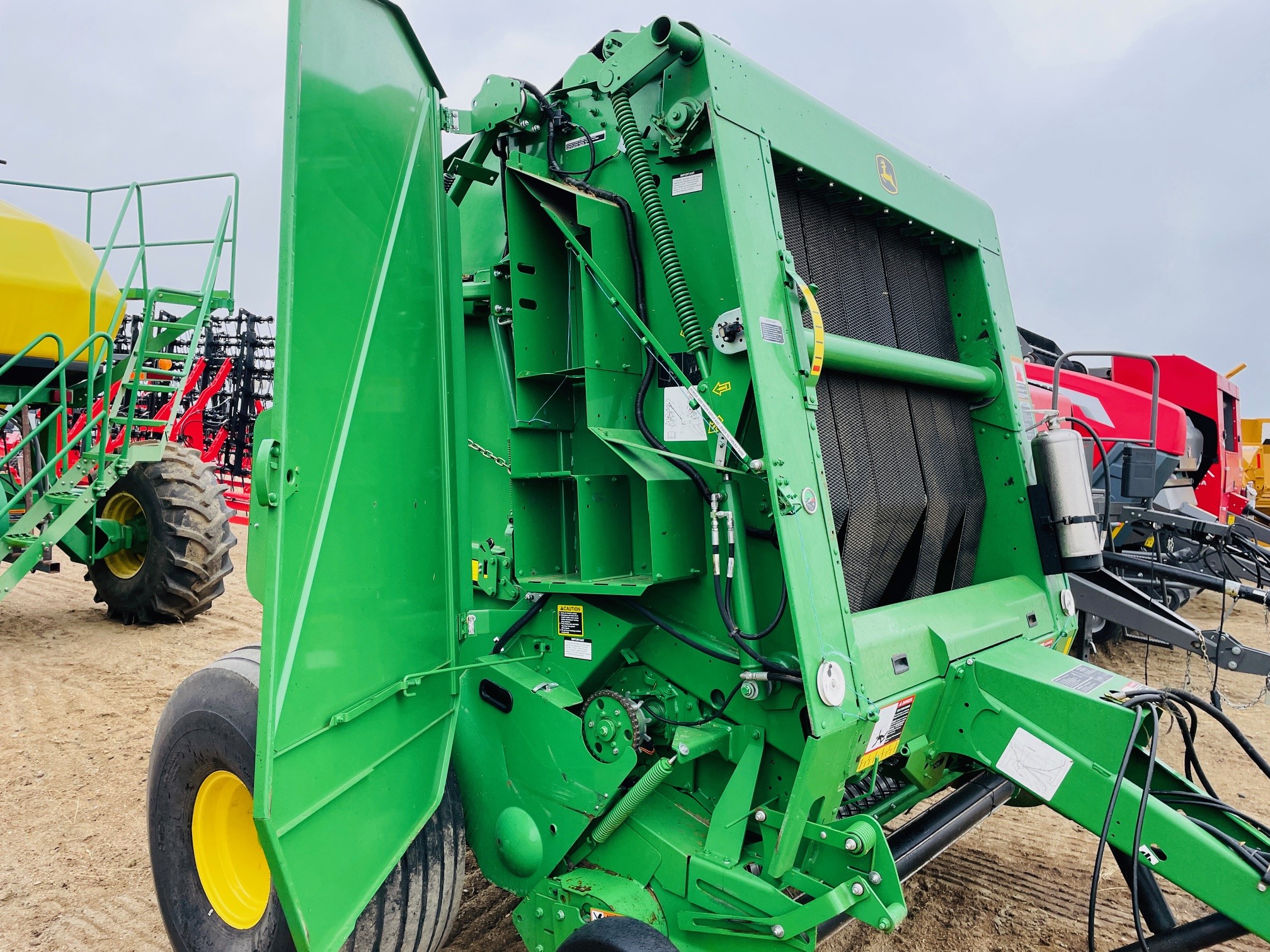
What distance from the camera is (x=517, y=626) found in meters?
2.83

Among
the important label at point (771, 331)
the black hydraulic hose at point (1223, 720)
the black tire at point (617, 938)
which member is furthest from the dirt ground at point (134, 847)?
the important label at point (771, 331)

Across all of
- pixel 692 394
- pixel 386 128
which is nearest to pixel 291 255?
pixel 386 128

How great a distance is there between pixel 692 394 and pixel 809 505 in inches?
17.8

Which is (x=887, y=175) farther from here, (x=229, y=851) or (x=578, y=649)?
(x=229, y=851)

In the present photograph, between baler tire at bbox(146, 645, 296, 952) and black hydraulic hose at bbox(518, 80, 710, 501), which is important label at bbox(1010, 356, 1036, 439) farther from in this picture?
baler tire at bbox(146, 645, 296, 952)

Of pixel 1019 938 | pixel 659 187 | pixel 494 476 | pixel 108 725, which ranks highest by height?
pixel 659 187

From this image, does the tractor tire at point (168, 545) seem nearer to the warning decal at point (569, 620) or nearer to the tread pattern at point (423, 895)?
the tread pattern at point (423, 895)

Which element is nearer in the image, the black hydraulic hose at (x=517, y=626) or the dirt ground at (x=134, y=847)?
the black hydraulic hose at (x=517, y=626)

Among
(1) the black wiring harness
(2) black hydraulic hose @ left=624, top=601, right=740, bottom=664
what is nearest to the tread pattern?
(2) black hydraulic hose @ left=624, top=601, right=740, bottom=664

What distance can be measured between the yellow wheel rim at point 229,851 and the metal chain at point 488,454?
1.25 meters

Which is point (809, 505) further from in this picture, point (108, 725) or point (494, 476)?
point (108, 725)

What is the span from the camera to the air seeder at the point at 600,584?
6.95 ft

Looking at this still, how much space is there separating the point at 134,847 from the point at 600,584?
8.86ft

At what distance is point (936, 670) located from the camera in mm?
2705
